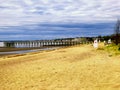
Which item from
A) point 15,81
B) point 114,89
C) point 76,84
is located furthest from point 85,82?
point 15,81

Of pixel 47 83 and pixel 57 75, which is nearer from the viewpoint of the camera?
pixel 47 83

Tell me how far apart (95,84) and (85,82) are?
0.69m

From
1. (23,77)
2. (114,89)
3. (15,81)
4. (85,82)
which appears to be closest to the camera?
(114,89)

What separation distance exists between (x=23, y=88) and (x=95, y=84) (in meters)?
2.92

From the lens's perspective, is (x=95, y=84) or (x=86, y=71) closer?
(x=95, y=84)

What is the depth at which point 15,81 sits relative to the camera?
46.6ft

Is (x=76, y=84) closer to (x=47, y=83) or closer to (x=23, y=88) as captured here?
(x=47, y=83)

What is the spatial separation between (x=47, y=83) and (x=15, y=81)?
5.71 feet

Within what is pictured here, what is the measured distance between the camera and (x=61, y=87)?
12344mm

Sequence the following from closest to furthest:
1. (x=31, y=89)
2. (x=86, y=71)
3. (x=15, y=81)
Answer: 1. (x=31, y=89)
2. (x=15, y=81)
3. (x=86, y=71)

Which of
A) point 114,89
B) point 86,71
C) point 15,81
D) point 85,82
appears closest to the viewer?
point 114,89

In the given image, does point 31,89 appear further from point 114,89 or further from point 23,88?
Answer: point 114,89

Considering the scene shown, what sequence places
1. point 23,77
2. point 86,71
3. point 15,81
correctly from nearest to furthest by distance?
1. point 15,81
2. point 23,77
3. point 86,71

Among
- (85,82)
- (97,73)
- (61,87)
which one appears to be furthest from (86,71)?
(61,87)
